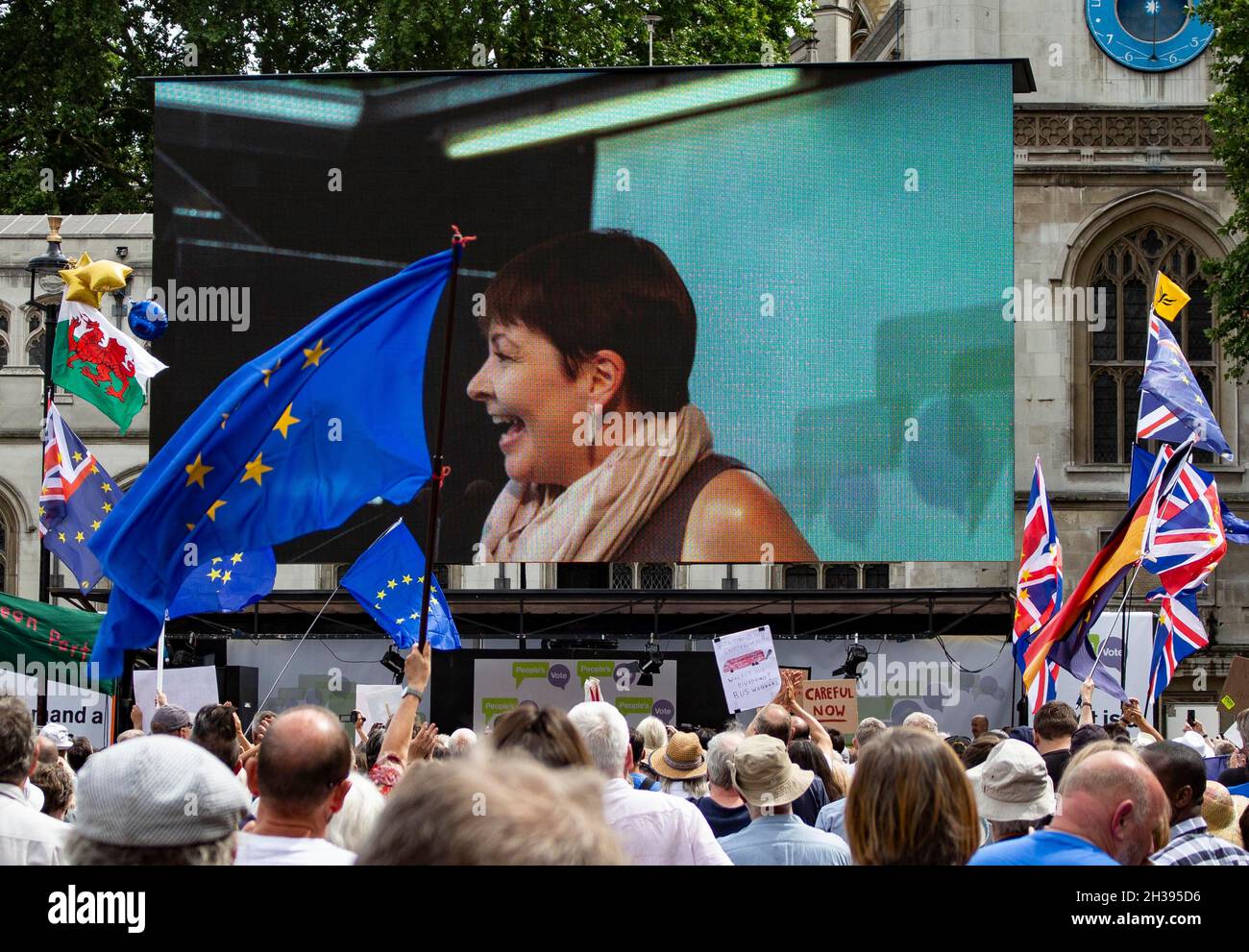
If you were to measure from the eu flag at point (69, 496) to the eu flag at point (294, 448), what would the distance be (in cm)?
806

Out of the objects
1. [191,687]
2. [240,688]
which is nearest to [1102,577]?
[191,687]

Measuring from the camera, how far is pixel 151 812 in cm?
332

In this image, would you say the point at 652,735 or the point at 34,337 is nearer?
the point at 652,735

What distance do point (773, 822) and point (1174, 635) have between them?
10448mm

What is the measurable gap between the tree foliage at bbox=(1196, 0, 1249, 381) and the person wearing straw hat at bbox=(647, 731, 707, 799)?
1865 cm

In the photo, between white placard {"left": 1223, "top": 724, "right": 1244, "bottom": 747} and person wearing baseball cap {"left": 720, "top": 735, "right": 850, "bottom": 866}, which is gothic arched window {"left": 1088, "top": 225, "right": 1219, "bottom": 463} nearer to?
white placard {"left": 1223, "top": 724, "right": 1244, "bottom": 747}

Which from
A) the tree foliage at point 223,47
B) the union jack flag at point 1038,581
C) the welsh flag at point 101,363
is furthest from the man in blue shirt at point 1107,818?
the tree foliage at point 223,47

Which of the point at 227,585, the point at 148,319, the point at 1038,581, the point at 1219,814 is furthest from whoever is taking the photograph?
the point at 1038,581

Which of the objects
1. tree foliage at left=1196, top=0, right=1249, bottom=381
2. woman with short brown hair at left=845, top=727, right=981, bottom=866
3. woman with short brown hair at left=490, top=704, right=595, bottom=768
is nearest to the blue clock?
tree foliage at left=1196, top=0, right=1249, bottom=381

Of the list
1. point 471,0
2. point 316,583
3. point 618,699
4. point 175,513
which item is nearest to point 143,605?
point 175,513

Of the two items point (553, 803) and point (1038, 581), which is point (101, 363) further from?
point (553, 803)
